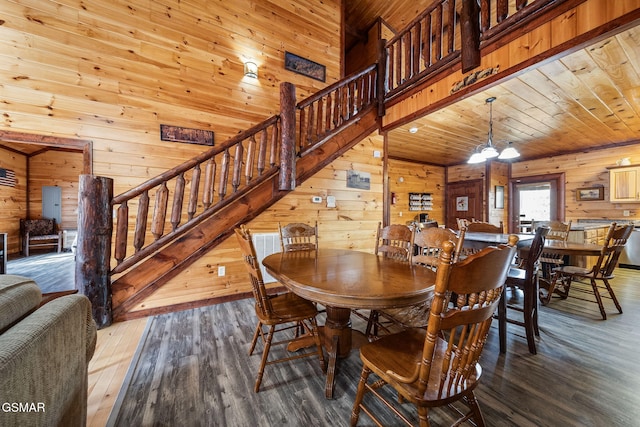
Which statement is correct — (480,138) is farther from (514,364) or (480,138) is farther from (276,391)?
(276,391)

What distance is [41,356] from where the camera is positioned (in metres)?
0.68

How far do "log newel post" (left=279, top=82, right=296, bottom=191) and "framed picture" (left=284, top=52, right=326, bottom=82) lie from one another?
1234 mm

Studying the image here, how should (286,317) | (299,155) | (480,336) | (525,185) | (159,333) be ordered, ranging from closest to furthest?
1. (480,336)
2. (286,317)
3. (159,333)
4. (299,155)
5. (525,185)

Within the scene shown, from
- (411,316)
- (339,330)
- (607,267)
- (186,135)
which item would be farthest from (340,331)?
(607,267)

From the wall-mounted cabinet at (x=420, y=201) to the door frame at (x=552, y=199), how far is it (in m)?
2.26

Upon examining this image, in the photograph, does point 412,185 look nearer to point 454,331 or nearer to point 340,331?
point 340,331

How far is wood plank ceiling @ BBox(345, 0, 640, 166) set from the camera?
8.45 ft

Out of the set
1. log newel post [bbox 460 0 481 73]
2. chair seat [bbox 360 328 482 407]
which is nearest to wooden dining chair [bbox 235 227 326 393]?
chair seat [bbox 360 328 482 407]

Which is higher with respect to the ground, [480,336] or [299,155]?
[299,155]

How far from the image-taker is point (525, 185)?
6.99m

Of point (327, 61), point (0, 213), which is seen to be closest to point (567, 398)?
point (327, 61)

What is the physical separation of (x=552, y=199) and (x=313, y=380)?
26.5 feet

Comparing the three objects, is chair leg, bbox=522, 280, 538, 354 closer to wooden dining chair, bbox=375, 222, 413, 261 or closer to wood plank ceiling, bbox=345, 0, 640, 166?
wooden dining chair, bbox=375, 222, 413, 261

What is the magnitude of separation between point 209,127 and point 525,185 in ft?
27.6
